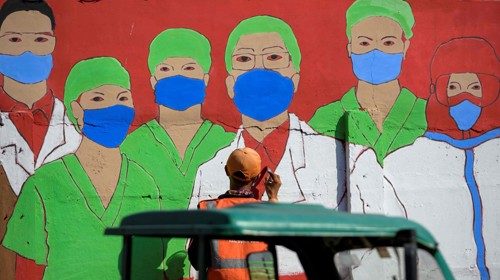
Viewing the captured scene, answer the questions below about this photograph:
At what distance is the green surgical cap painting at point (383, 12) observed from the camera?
7488 mm

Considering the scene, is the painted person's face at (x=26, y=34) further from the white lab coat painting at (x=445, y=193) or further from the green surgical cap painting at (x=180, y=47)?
the white lab coat painting at (x=445, y=193)

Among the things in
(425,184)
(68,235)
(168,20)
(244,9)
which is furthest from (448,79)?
(68,235)

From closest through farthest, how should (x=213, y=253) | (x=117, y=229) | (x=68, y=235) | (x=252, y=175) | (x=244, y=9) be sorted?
(x=117, y=229) → (x=213, y=253) → (x=252, y=175) → (x=68, y=235) → (x=244, y=9)

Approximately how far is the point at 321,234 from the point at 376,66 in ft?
13.5

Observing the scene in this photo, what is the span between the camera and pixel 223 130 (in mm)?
7066

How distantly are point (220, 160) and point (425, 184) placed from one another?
72.5 inches

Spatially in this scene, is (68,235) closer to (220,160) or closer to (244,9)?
(220,160)

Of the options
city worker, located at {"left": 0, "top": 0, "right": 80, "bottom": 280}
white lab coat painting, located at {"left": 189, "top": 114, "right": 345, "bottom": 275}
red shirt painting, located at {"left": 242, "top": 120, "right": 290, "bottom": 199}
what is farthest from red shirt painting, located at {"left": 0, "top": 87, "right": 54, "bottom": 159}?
red shirt painting, located at {"left": 242, "top": 120, "right": 290, "bottom": 199}

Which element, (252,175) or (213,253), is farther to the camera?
(252,175)

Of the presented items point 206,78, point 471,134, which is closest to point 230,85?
point 206,78

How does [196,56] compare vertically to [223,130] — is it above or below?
above

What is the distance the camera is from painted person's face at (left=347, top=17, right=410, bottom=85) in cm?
745

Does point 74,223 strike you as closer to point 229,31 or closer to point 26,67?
point 26,67

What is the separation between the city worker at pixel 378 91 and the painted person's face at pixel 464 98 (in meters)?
0.30
